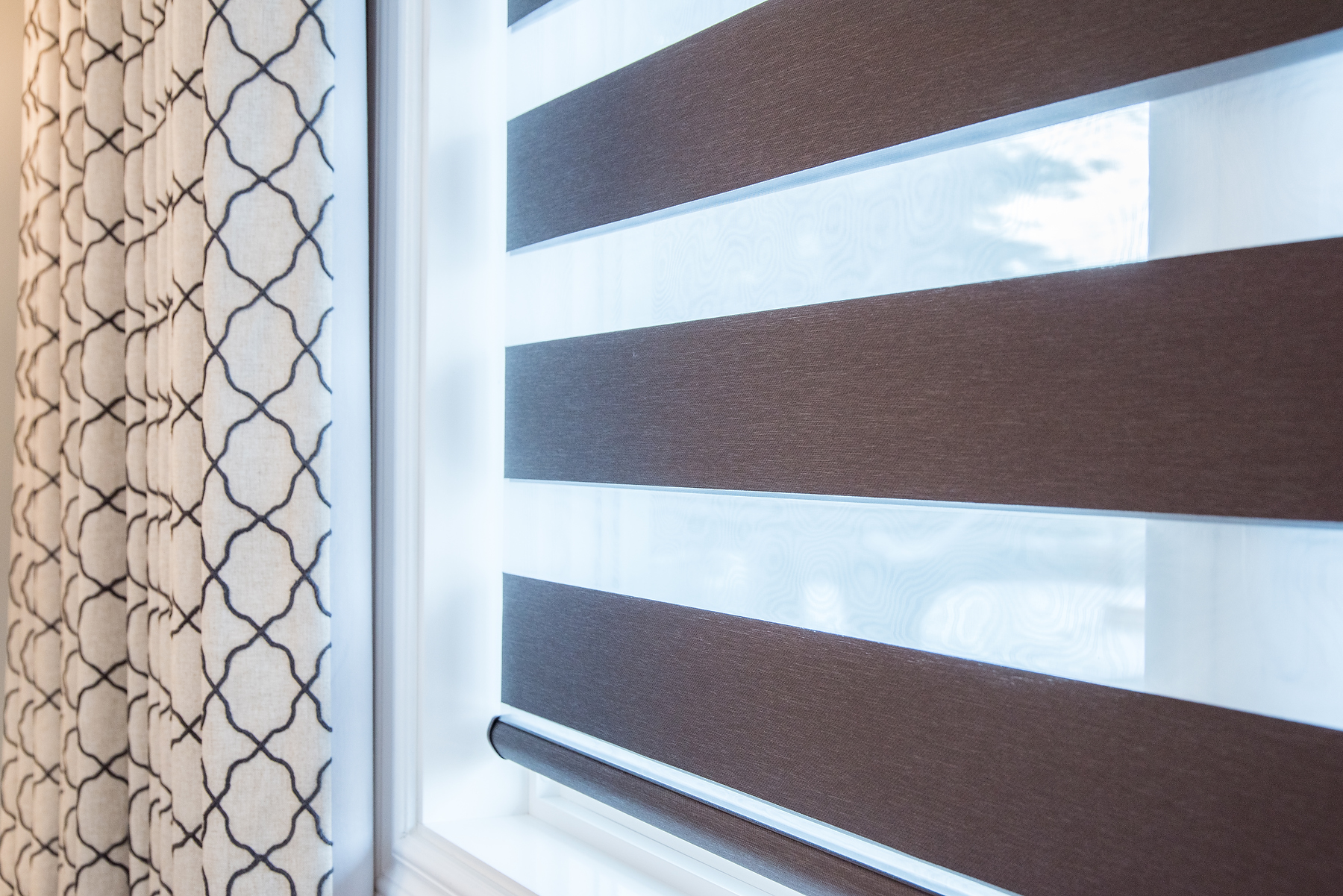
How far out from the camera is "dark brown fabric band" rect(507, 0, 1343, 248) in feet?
1.76

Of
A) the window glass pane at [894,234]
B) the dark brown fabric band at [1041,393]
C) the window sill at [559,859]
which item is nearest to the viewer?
the dark brown fabric band at [1041,393]

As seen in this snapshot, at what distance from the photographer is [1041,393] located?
1.91ft

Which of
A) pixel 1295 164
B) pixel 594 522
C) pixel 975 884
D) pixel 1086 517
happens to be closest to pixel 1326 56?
pixel 1295 164

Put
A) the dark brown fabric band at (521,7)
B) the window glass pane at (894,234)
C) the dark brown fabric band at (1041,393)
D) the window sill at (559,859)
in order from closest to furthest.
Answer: the dark brown fabric band at (1041,393), the window glass pane at (894,234), the window sill at (559,859), the dark brown fabric band at (521,7)

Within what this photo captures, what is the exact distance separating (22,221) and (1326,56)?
70.4 inches

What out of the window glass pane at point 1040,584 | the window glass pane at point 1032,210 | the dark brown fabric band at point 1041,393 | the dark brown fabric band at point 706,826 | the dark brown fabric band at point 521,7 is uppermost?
the dark brown fabric band at point 521,7

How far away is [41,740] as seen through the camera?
4.55 feet

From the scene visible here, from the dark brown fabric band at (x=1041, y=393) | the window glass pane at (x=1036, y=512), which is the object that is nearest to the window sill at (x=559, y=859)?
the window glass pane at (x=1036, y=512)

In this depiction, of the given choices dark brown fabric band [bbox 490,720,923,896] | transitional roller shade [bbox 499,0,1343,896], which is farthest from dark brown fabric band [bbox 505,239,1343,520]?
dark brown fabric band [bbox 490,720,923,896]

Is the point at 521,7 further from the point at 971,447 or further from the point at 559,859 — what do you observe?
the point at 559,859

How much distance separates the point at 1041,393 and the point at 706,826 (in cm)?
51

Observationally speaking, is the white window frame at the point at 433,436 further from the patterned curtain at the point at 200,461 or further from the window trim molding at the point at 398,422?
the patterned curtain at the point at 200,461

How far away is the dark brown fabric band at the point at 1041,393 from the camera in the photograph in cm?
48

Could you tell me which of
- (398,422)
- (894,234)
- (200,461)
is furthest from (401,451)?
(894,234)
